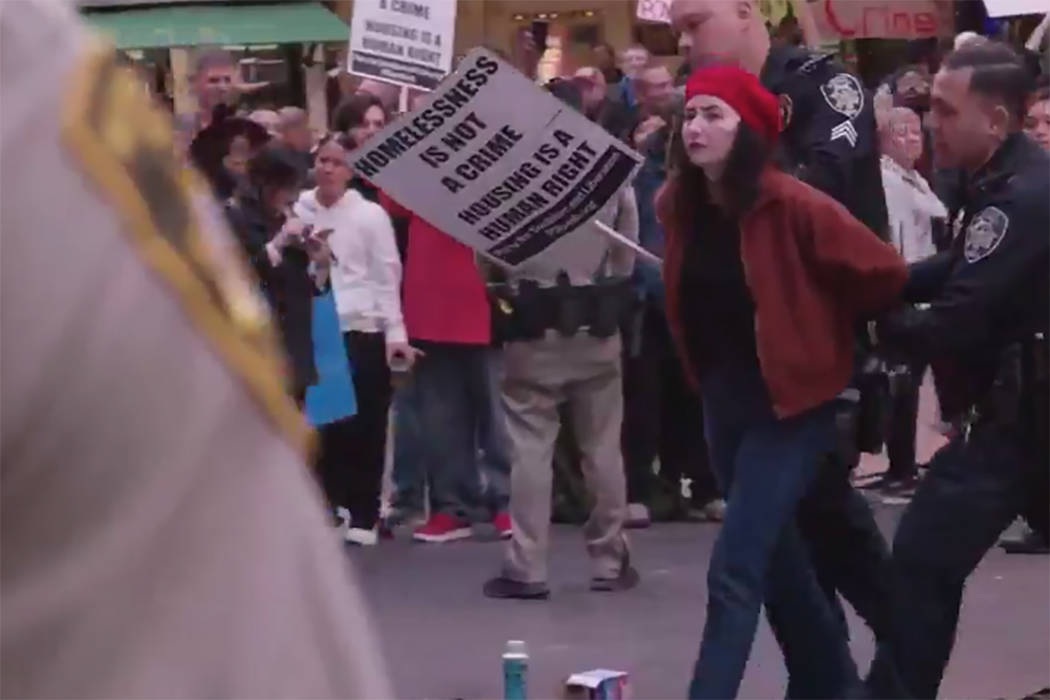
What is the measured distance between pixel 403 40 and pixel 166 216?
881 centimetres

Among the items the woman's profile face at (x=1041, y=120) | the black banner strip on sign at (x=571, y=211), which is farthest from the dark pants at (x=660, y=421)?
the black banner strip on sign at (x=571, y=211)

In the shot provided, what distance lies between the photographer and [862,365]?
563 cm

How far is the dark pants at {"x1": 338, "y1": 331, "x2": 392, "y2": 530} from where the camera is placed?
930 centimetres

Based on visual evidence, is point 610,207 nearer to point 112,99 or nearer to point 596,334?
point 596,334

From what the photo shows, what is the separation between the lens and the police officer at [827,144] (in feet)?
18.2

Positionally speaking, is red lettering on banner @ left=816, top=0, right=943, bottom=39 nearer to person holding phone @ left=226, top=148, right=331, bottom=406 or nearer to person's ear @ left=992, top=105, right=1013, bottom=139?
person holding phone @ left=226, top=148, right=331, bottom=406

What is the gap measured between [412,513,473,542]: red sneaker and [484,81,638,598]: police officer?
1.29 meters

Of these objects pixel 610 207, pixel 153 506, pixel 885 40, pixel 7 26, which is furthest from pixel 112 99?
pixel 885 40

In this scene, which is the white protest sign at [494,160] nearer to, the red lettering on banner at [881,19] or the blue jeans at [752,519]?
the blue jeans at [752,519]

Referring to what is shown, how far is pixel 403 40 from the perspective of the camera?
9.70 m

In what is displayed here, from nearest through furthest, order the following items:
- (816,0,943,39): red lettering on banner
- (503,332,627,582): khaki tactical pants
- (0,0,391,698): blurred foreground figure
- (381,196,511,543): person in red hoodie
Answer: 1. (0,0,391,698): blurred foreground figure
2. (503,332,627,582): khaki tactical pants
3. (381,196,511,543): person in red hoodie
4. (816,0,943,39): red lettering on banner

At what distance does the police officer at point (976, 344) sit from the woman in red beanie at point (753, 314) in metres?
0.20

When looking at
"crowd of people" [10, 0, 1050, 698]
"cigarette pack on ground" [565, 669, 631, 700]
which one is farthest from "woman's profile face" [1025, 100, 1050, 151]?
"cigarette pack on ground" [565, 669, 631, 700]

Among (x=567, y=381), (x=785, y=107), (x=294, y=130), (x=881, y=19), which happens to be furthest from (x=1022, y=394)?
(x=881, y=19)
